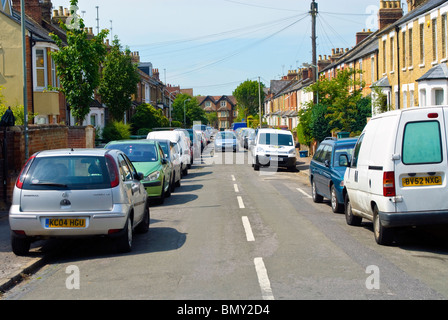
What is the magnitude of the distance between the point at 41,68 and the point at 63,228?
957 inches

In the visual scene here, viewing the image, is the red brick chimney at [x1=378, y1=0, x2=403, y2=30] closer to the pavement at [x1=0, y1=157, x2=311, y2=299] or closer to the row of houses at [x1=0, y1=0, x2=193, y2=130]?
the row of houses at [x1=0, y1=0, x2=193, y2=130]

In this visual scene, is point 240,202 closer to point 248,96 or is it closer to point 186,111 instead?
point 186,111

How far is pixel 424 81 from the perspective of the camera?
85.7 feet

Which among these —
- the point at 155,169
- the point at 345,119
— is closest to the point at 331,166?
the point at 155,169

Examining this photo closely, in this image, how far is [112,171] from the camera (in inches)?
366

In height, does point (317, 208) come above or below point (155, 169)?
below

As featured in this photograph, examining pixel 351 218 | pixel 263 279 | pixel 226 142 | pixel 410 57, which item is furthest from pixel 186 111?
pixel 263 279

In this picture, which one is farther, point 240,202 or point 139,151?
point 139,151

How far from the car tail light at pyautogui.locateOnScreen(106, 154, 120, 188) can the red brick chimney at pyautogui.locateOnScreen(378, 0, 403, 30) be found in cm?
3536

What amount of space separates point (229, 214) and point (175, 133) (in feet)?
45.9

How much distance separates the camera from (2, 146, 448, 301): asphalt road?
6770mm

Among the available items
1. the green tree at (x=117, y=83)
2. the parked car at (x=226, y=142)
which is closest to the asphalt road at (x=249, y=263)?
the green tree at (x=117, y=83)

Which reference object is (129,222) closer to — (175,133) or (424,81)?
(175,133)

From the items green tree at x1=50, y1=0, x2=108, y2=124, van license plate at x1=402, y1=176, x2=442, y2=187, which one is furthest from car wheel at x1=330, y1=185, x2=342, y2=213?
green tree at x1=50, y1=0, x2=108, y2=124
